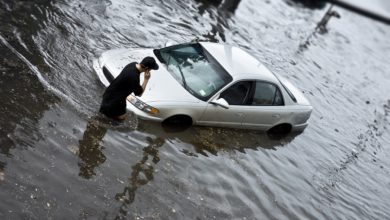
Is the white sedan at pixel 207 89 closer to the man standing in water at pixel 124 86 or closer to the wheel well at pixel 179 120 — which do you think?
the wheel well at pixel 179 120

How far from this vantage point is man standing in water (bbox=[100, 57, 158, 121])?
8.05 meters

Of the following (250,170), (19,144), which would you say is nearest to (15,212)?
(19,144)

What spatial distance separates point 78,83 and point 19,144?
2.65m

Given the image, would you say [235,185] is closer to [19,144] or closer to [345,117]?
[19,144]

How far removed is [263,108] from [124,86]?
3.88 metres

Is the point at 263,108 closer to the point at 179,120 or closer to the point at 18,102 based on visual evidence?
the point at 179,120

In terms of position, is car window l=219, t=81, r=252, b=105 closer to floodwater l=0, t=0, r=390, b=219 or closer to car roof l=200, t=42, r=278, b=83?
car roof l=200, t=42, r=278, b=83

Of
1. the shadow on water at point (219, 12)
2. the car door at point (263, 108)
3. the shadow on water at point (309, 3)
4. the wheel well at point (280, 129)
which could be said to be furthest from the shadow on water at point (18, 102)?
the shadow on water at point (309, 3)

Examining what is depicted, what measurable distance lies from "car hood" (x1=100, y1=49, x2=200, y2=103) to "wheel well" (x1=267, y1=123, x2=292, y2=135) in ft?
9.83

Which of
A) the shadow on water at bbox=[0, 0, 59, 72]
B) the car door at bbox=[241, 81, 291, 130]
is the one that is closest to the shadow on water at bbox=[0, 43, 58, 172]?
the shadow on water at bbox=[0, 0, 59, 72]

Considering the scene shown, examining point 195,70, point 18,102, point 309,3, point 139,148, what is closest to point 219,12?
point 195,70

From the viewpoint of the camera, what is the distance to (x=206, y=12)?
773 inches

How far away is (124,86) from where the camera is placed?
813 cm

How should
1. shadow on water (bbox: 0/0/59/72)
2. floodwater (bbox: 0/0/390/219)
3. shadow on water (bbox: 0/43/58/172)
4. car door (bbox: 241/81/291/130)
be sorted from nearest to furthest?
floodwater (bbox: 0/0/390/219) → shadow on water (bbox: 0/43/58/172) → shadow on water (bbox: 0/0/59/72) → car door (bbox: 241/81/291/130)
